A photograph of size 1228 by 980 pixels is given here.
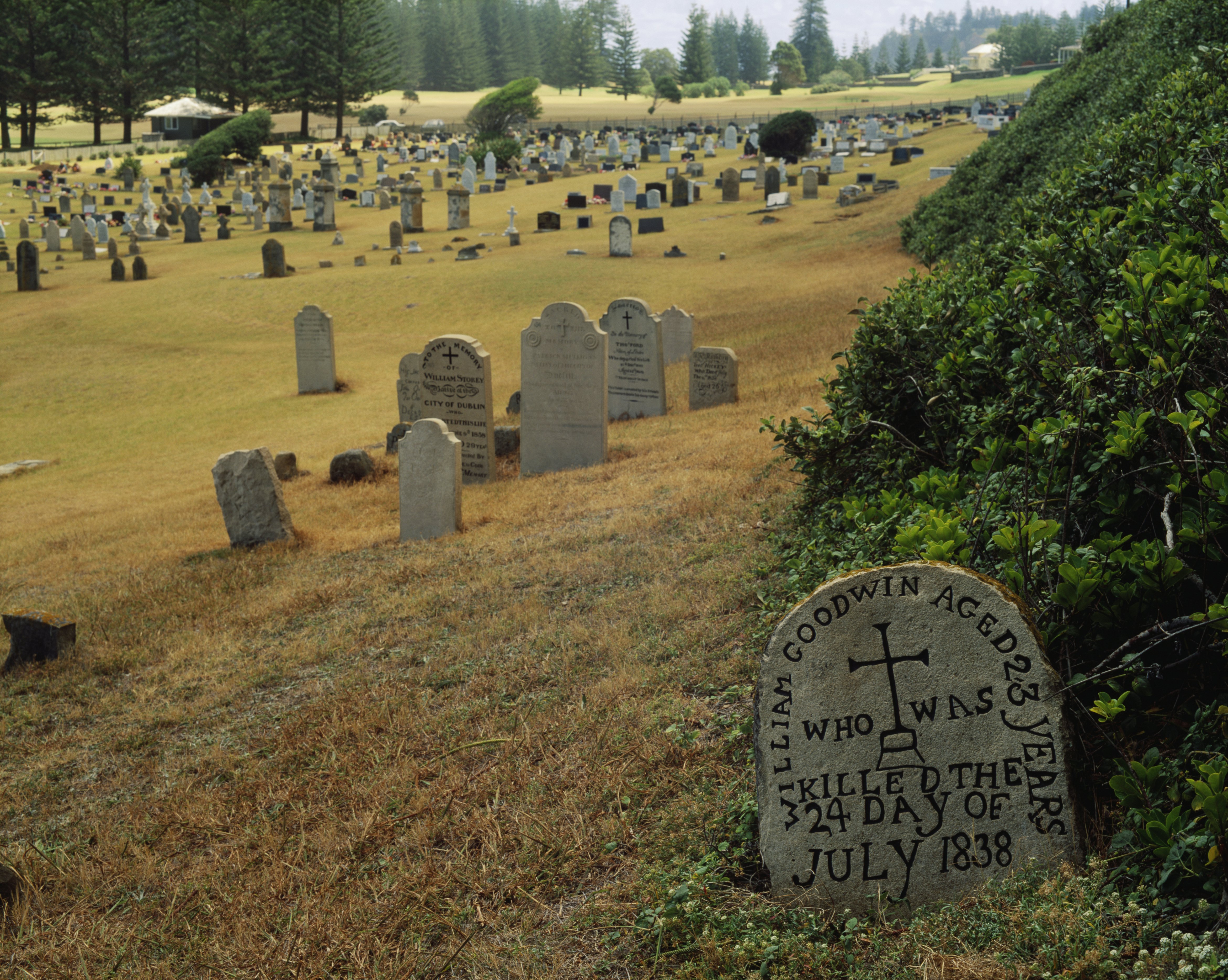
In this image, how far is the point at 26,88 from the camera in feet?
225

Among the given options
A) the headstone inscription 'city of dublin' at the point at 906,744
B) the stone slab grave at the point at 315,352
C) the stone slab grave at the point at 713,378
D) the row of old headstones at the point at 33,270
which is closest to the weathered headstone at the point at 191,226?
the row of old headstones at the point at 33,270

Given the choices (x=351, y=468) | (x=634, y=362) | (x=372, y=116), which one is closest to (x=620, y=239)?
(x=634, y=362)

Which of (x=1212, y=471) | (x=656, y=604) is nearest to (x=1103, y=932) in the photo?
(x=1212, y=471)

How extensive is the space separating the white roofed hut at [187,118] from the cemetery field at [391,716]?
65.1m

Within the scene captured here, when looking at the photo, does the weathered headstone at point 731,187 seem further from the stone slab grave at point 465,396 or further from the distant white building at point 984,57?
the distant white building at point 984,57

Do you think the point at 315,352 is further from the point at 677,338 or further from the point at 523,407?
the point at 523,407

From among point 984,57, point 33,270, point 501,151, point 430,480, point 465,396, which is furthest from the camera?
point 984,57

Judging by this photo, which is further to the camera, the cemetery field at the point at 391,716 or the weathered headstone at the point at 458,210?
the weathered headstone at the point at 458,210

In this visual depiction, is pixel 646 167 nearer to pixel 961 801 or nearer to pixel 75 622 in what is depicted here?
pixel 75 622

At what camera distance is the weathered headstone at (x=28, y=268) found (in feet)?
105

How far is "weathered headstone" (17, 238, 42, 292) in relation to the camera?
3212 centimetres

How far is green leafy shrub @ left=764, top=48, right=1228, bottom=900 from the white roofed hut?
7650cm

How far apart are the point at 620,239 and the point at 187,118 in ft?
183

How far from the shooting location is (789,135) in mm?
49438
